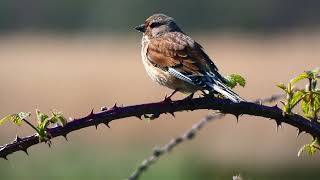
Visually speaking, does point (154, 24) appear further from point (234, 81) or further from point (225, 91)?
point (234, 81)

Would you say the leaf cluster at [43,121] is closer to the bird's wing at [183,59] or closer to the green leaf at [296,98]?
the green leaf at [296,98]

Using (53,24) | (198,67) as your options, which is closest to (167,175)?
(198,67)

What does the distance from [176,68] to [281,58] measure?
2591 cm

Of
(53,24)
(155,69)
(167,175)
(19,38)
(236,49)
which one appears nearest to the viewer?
(155,69)

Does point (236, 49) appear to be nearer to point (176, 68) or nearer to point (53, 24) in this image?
point (53, 24)

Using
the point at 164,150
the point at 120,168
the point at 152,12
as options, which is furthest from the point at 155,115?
the point at 152,12

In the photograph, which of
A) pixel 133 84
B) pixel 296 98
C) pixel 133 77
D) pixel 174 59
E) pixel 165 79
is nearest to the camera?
pixel 296 98

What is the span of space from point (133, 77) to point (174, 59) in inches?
802

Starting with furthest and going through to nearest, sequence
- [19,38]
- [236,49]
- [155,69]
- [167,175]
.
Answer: [19,38] → [236,49] → [167,175] → [155,69]

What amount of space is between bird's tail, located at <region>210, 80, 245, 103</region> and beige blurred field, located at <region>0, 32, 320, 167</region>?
31.2 feet

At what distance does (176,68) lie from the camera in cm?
525

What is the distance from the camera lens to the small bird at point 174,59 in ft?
16.0

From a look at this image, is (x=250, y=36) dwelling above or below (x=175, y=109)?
above

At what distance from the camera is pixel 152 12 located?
4838 centimetres
